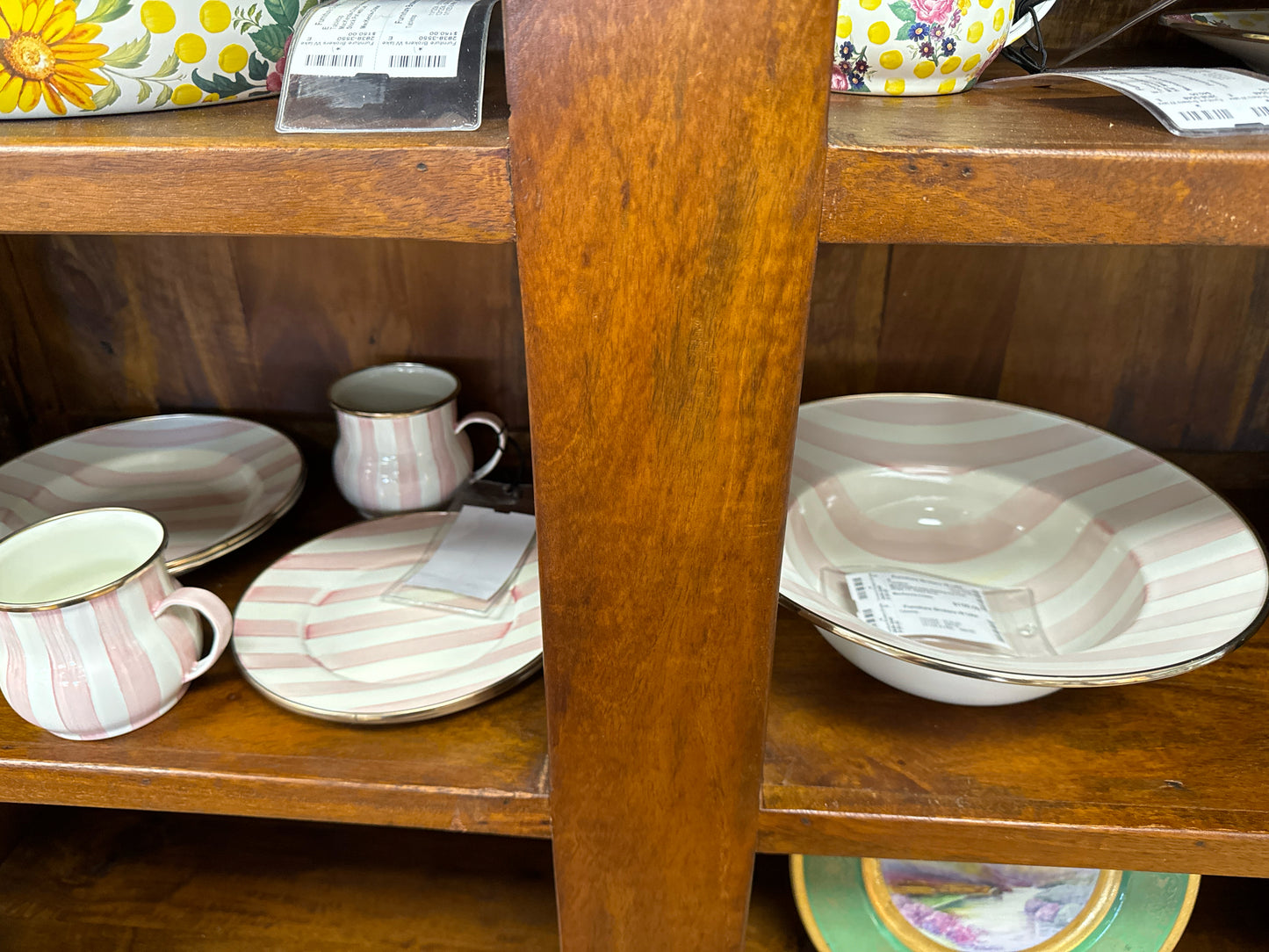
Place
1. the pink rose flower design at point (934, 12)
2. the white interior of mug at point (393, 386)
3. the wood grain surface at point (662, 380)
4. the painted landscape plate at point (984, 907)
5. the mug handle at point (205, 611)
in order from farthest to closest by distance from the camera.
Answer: the white interior of mug at point (393, 386), the painted landscape plate at point (984, 907), the mug handle at point (205, 611), the pink rose flower design at point (934, 12), the wood grain surface at point (662, 380)

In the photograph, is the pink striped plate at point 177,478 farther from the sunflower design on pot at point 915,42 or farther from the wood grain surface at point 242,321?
the sunflower design on pot at point 915,42

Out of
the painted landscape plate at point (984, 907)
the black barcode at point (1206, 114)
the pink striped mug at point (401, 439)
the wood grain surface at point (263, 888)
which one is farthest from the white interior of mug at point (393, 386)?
the black barcode at point (1206, 114)

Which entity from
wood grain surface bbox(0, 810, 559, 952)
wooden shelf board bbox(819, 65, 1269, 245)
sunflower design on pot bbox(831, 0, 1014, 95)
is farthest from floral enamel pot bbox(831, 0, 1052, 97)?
wood grain surface bbox(0, 810, 559, 952)

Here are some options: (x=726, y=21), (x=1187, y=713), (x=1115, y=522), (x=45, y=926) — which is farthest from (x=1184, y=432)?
(x=45, y=926)

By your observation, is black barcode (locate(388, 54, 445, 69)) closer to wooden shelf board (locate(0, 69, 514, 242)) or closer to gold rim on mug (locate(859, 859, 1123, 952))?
wooden shelf board (locate(0, 69, 514, 242))

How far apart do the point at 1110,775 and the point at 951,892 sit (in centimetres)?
26

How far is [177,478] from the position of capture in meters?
0.86

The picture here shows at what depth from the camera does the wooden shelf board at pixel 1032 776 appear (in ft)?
1.70

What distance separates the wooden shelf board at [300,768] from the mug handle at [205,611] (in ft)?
0.09

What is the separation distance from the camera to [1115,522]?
26.7 inches

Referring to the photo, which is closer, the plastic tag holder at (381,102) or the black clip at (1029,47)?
the plastic tag holder at (381,102)

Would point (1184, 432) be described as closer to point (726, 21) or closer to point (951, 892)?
point (951, 892)

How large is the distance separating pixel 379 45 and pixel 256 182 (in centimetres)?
8

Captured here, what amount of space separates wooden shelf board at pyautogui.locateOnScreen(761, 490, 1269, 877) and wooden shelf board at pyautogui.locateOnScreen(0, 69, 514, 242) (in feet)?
1.14
